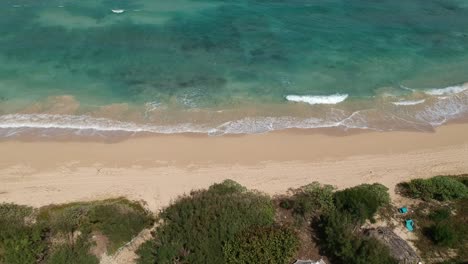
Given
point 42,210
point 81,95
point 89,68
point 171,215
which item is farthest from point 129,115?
point 171,215

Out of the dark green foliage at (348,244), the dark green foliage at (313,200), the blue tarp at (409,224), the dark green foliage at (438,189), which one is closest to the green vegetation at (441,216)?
the dark green foliage at (438,189)

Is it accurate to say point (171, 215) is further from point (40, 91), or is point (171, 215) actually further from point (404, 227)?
point (40, 91)

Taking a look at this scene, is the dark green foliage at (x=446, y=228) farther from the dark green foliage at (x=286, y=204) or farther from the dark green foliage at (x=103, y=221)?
the dark green foliage at (x=103, y=221)

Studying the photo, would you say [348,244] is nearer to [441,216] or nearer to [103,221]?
[441,216]

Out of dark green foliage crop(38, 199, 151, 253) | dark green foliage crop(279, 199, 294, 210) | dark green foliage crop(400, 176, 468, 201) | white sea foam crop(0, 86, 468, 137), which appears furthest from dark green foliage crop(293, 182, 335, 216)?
dark green foliage crop(38, 199, 151, 253)

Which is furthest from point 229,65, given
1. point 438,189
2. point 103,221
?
point 103,221

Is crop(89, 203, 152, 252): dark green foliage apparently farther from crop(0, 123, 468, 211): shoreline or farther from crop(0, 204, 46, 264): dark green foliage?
crop(0, 204, 46, 264): dark green foliage
